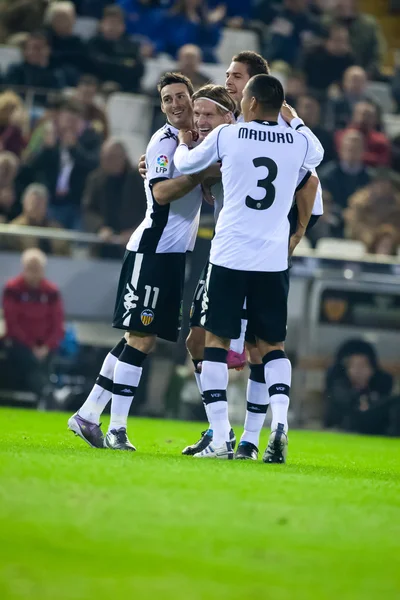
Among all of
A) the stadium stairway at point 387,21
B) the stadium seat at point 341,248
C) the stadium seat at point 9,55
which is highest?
the stadium stairway at point 387,21

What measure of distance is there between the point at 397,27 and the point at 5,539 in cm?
1985

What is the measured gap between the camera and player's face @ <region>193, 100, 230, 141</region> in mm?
7348

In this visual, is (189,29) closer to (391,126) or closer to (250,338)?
(391,126)

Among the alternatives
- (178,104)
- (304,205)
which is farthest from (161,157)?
(304,205)

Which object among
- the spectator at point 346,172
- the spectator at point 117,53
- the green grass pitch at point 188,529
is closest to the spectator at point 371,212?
the spectator at point 346,172

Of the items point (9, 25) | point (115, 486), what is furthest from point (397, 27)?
point (115, 486)

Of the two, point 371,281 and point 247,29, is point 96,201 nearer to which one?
point 371,281

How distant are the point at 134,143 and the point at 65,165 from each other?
1.59m

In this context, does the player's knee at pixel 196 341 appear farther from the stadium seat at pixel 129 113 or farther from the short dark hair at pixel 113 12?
the short dark hair at pixel 113 12

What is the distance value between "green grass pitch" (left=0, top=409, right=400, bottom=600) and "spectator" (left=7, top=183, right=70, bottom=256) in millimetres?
6502

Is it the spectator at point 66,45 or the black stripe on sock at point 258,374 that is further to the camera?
the spectator at point 66,45

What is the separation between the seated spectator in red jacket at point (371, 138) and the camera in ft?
55.3

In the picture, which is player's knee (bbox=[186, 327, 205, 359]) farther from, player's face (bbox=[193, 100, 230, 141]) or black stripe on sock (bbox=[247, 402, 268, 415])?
player's face (bbox=[193, 100, 230, 141])

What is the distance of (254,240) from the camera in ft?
22.3
